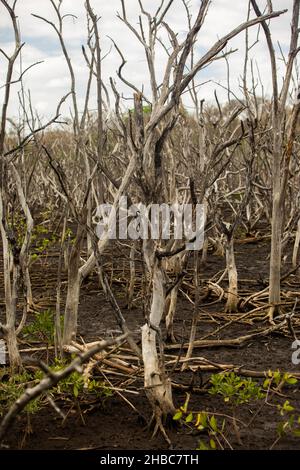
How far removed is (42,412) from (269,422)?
3.34 ft

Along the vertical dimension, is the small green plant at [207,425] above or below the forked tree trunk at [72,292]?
below

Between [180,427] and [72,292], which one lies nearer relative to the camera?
[180,427]

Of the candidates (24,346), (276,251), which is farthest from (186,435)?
(276,251)

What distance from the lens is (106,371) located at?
356cm

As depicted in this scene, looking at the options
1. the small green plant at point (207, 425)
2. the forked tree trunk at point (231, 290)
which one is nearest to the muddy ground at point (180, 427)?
the small green plant at point (207, 425)

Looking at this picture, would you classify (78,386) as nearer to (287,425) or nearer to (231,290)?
(287,425)

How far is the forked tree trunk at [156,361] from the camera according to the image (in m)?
3.06

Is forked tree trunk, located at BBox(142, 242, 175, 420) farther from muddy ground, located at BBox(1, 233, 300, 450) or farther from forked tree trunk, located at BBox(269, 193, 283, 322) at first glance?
forked tree trunk, located at BBox(269, 193, 283, 322)

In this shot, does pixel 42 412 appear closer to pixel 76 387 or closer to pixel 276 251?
pixel 76 387

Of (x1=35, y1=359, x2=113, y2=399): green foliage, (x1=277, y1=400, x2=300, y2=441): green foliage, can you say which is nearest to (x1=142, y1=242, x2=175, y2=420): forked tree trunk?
(x1=35, y1=359, x2=113, y2=399): green foliage

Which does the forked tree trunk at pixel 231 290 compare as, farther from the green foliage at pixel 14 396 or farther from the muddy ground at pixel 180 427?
the green foliage at pixel 14 396

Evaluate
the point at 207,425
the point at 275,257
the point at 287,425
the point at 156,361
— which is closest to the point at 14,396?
the point at 156,361

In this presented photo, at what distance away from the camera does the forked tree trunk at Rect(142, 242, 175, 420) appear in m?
3.06

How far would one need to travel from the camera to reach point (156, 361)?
3.17 m
